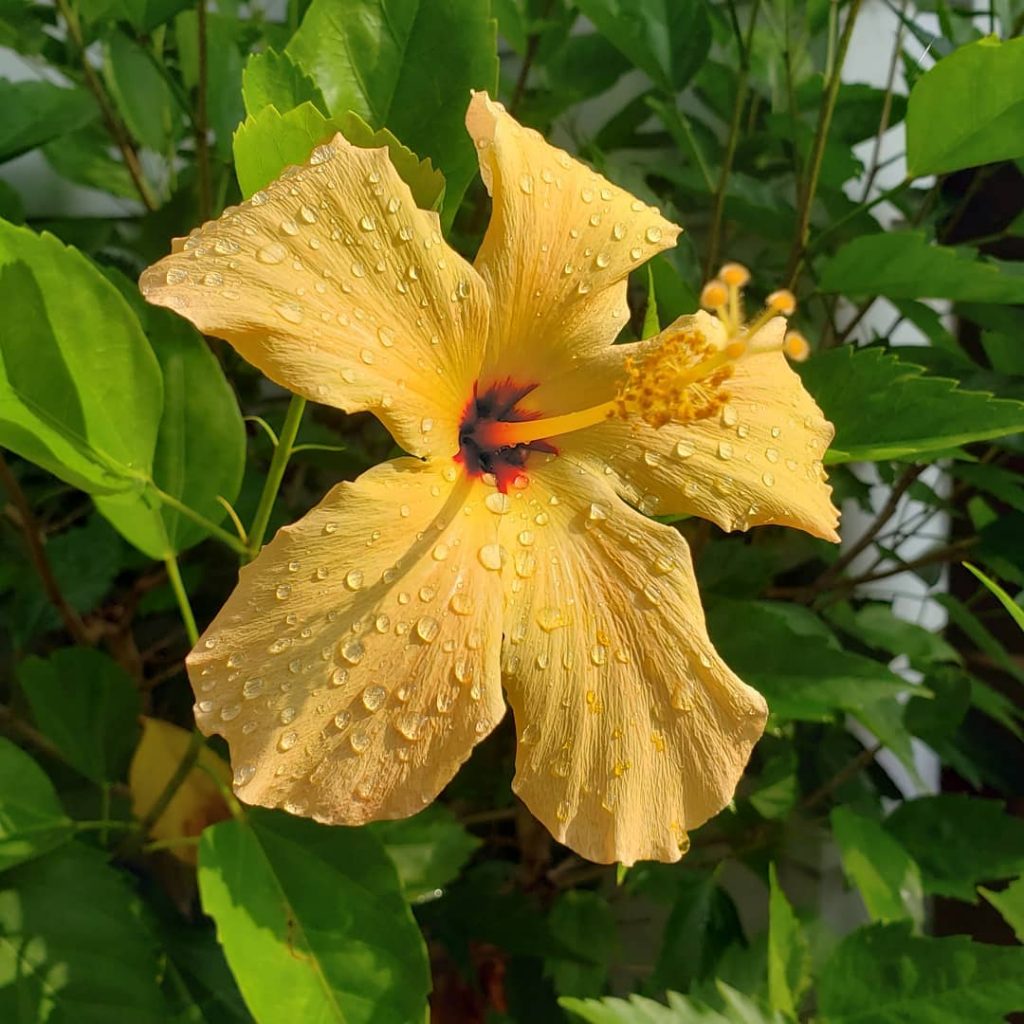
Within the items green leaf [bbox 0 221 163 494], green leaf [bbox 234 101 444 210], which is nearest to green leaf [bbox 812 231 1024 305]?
green leaf [bbox 234 101 444 210]

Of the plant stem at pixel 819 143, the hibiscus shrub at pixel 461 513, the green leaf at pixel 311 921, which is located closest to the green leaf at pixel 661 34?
the hibiscus shrub at pixel 461 513

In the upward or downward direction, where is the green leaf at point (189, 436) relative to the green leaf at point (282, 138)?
downward

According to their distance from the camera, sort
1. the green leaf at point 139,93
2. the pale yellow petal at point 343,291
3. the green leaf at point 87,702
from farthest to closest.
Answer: the green leaf at point 139,93, the green leaf at point 87,702, the pale yellow petal at point 343,291

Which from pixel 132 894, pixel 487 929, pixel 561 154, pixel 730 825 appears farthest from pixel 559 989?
pixel 561 154

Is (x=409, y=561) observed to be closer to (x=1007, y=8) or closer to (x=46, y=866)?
(x=46, y=866)

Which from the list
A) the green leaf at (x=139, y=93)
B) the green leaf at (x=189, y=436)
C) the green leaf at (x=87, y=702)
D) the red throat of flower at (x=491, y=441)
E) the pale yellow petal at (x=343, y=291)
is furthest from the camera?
the green leaf at (x=139, y=93)

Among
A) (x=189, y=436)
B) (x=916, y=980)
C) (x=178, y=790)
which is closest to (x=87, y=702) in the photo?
(x=178, y=790)

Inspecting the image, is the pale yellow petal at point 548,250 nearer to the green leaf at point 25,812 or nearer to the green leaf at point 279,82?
the green leaf at point 279,82

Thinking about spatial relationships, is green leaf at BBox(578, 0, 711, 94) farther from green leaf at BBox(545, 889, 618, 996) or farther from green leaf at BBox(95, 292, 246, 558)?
green leaf at BBox(545, 889, 618, 996)
